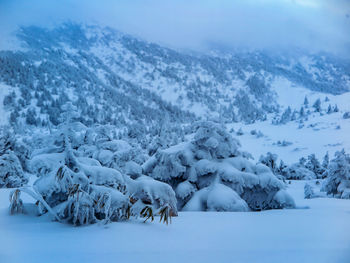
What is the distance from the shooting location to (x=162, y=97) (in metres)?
169

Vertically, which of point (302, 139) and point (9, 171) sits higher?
point (302, 139)

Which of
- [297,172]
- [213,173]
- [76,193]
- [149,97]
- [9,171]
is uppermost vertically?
[76,193]

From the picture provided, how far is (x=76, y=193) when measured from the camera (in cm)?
416

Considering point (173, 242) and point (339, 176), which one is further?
point (339, 176)

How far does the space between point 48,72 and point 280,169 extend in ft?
362

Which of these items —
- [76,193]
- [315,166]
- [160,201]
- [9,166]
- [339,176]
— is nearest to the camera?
[76,193]

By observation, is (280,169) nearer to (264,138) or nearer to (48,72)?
(264,138)

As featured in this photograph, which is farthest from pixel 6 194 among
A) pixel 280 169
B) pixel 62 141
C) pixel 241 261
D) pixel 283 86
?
pixel 283 86

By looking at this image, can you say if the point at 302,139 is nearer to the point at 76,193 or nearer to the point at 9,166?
the point at 9,166

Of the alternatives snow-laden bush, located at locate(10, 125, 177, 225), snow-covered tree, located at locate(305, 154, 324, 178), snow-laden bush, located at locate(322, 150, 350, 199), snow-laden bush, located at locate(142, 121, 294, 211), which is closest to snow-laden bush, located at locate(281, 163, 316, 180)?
snow-covered tree, located at locate(305, 154, 324, 178)

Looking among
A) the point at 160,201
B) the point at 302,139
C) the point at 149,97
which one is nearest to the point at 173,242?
the point at 160,201

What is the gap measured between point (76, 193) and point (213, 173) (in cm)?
632

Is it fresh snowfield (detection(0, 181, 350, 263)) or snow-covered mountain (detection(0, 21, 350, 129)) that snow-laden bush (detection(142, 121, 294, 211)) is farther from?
snow-covered mountain (detection(0, 21, 350, 129))

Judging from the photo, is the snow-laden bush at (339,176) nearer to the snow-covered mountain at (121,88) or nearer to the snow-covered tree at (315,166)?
the snow-covered tree at (315,166)
